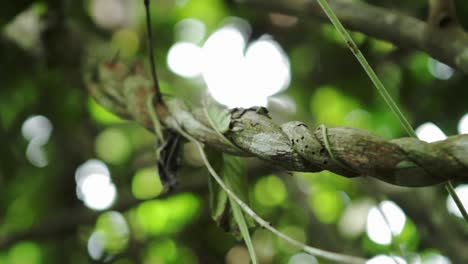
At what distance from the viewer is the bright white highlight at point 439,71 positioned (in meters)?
1.49

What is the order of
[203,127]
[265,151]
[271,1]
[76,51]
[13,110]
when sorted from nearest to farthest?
[265,151]
[203,127]
[271,1]
[76,51]
[13,110]

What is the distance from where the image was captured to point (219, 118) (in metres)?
0.73

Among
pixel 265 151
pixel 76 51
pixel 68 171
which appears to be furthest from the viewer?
pixel 68 171

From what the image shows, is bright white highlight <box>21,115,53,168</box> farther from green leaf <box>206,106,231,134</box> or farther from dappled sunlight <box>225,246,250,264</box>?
green leaf <box>206,106,231,134</box>

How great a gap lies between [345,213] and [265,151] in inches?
49.7

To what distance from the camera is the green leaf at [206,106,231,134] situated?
70 centimetres

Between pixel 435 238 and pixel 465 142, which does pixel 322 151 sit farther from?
pixel 435 238

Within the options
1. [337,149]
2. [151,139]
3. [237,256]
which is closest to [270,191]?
[237,256]

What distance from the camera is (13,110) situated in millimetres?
1512

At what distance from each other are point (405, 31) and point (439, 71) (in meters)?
0.62

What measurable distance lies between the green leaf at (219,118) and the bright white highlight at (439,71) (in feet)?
2.97

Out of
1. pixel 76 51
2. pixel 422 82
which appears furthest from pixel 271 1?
pixel 422 82

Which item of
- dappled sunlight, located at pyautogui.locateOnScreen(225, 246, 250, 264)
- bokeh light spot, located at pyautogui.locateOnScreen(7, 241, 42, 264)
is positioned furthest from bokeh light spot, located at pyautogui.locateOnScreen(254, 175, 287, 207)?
bokeh light spot, located at pyautogui.locateOnScreen(7, 241, 42, 264)

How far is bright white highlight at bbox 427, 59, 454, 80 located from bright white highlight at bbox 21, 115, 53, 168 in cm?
102
